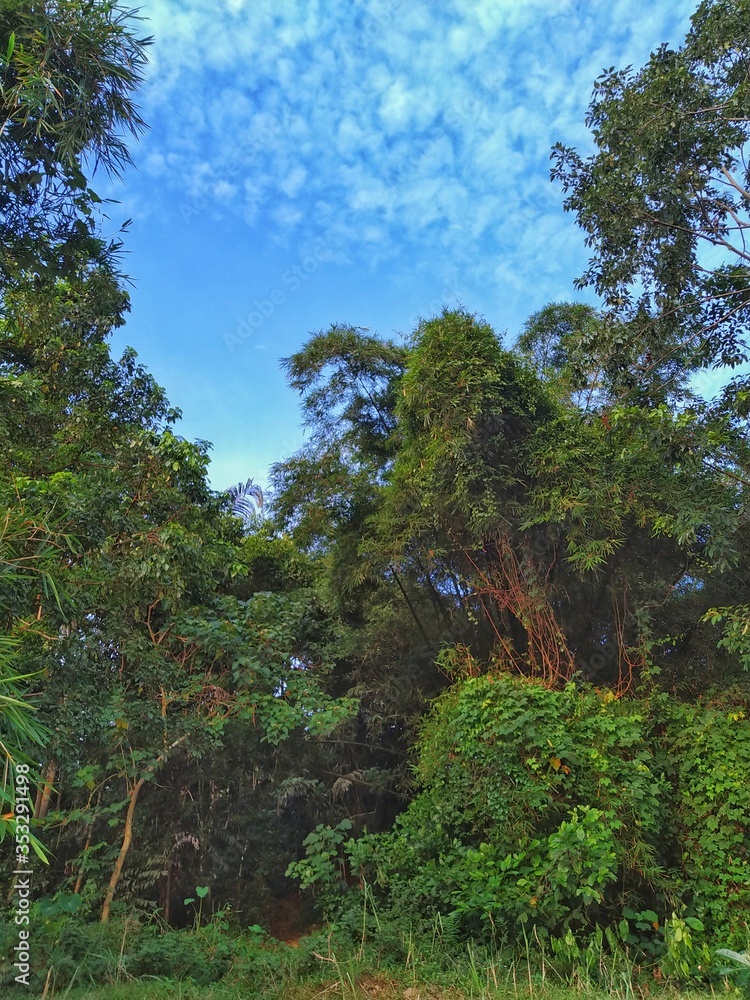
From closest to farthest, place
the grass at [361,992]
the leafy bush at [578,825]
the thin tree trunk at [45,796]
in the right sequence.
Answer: the grass at [361,992], the leafy bush at [578,825], the thin tree trunk at [45,796]

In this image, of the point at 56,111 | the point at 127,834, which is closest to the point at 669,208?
the point at 56,111

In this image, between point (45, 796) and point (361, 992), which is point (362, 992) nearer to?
point (361, 992)

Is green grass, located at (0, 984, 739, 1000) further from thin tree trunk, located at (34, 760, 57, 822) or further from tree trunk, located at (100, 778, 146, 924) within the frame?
thin tree trunk, located at (34, 760, 57, 822)

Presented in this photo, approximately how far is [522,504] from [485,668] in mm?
1649

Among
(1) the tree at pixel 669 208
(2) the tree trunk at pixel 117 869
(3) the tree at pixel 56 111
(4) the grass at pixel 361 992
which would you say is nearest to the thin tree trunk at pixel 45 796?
(2) the tree trunk at pixel 117 869

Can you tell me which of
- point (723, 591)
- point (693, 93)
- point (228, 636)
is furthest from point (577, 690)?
point (693, 93)

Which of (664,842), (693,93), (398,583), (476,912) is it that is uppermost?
(693,93)

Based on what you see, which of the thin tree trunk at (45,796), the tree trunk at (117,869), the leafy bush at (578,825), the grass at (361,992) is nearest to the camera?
the grass at (361,992)

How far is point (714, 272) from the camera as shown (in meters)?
4.48

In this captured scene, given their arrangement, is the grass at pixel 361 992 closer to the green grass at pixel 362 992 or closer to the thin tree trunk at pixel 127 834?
the green grass at pixel 362 992

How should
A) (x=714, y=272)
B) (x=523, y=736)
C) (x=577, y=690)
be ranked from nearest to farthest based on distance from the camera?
(x=523, y=736), (x=714, y=272), (x=577, y=690)

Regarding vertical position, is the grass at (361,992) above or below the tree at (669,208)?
below

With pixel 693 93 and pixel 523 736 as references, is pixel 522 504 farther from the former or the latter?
pixel 693 93

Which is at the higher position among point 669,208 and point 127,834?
point 669,208
